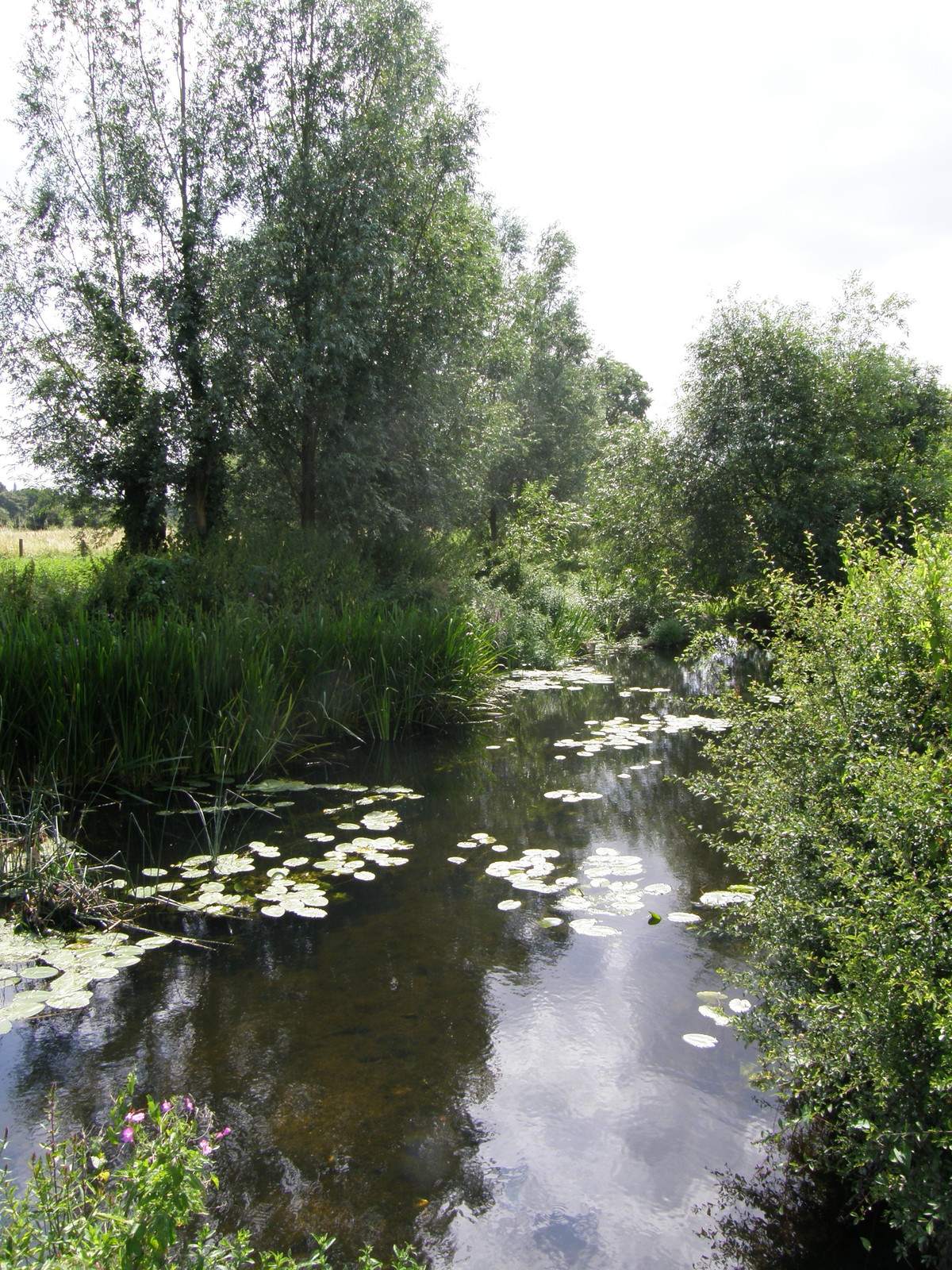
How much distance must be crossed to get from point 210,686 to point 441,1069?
14.7ft

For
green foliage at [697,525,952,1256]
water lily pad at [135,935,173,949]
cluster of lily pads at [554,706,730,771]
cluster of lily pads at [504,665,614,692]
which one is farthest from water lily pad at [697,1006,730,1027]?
cluster of lily pads at [504,665,614,692]

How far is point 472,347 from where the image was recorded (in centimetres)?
1586

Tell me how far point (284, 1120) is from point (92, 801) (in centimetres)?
402

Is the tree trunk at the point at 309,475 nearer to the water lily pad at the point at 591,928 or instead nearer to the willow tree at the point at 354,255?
the willow tree at the point at 354,255

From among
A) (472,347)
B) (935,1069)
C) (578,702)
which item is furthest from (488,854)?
(472,347)

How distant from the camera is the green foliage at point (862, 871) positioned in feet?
6.76

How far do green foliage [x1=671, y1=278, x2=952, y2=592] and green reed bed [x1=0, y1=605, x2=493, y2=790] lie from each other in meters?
8.13

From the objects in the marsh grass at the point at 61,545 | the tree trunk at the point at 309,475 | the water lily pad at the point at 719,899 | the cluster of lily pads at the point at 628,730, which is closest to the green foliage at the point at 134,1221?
the water lily pad at the point at 719,899

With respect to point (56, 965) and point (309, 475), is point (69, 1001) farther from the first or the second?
point (309, 475)

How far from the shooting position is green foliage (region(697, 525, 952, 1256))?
206 cm

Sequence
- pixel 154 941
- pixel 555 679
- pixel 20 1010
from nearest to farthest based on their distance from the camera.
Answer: pixel 20 1010
pixel 154 941
pixel 555 679

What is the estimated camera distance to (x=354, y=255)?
1320 centimetres

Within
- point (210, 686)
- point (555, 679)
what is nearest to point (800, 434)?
point (555, 679)

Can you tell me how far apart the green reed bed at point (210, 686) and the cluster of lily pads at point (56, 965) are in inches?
66.1
